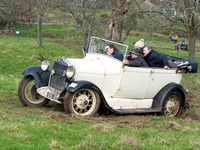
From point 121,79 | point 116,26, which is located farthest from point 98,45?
point 116,26

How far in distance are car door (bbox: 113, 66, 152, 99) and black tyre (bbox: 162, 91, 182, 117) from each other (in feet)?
2.45

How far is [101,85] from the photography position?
24.9ft

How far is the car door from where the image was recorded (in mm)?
7820

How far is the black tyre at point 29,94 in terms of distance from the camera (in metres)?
7.99

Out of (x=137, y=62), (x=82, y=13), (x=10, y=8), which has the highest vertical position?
(x=10, y=8)

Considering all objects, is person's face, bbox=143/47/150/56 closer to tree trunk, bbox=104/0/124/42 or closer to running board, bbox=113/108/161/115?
running board, bbox=113/108/161/115

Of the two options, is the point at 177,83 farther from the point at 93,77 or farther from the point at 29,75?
the point at 29,75

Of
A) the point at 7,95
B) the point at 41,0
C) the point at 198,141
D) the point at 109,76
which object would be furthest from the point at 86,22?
the point at 198,141

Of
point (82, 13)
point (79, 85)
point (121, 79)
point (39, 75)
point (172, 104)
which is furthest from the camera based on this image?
point (82, 13)

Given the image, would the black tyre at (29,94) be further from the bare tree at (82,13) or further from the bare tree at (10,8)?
the bare tree at (10,8)

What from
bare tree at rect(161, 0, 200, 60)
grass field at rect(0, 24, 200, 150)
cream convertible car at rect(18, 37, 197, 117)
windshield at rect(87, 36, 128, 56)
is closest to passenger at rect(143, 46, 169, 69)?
cream convertible car at rect(18, 37, 197, 117)

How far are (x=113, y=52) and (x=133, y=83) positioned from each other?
0.94 m

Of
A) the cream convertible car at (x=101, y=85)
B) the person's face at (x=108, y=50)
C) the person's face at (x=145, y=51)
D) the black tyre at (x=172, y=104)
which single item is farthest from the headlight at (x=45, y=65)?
the black tyre at (x=172, y=104)

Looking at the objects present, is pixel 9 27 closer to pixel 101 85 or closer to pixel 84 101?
pixel 101 85
